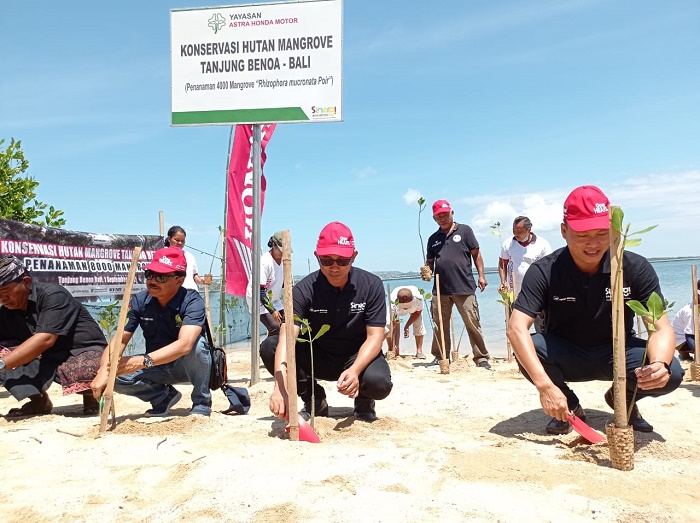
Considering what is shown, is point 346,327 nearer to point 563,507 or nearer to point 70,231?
point 563,507

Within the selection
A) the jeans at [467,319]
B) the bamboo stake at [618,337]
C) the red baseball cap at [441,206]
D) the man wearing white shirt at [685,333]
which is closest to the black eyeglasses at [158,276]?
the bamboo stake at [618,337]

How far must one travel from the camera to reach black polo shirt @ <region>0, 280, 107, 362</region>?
12.6 ft

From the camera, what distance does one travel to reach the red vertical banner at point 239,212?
21.8ft

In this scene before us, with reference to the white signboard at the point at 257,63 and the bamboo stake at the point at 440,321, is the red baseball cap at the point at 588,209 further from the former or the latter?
the bamboo stake at the point at 440,321

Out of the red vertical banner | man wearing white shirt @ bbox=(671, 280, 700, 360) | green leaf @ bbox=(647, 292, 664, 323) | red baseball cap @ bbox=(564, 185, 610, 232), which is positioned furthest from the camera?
the red vertical banner

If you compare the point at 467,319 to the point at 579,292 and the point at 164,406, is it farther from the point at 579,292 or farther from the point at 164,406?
the point at 164,406

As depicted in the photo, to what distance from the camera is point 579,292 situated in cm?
312

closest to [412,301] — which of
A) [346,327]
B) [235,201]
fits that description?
[235,201]

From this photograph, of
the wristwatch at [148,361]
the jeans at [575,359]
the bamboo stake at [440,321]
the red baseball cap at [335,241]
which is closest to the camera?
the jeans at [575,359]

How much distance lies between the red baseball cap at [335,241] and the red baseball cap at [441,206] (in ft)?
11.3

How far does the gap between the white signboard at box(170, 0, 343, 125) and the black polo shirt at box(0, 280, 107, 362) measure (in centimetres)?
217

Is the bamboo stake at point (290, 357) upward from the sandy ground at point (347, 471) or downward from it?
upward

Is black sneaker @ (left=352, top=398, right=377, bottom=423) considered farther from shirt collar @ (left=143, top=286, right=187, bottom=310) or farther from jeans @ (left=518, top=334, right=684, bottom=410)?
shirt collar @ (left=143, top=286, right=187, bottom=310)

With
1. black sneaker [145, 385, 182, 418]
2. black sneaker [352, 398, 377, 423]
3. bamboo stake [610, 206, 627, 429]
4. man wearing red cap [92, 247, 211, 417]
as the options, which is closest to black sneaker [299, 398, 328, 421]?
black sneaker [352, 398, 377, 423]
